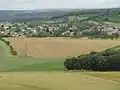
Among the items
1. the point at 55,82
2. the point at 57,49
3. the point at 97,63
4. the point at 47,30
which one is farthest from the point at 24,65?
the point at 47,30

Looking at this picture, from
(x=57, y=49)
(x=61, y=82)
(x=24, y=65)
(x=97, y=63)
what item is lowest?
(x=57, y=49)

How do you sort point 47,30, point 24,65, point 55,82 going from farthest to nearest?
point 47,30 < point 24,65 < point 55,82

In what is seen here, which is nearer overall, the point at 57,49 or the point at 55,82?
the point at 55,82

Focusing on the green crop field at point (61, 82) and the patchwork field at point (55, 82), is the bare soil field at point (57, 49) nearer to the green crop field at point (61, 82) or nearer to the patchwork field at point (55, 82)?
the green crop field at point (61, 82)

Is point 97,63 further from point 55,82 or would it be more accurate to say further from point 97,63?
point 55,82

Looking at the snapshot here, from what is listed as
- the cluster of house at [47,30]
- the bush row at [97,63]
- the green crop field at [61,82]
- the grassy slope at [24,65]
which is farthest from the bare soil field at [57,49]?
the cluster of house at [47,30]

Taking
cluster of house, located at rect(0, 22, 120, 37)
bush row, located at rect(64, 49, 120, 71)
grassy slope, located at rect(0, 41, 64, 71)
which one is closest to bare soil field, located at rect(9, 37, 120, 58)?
grassy slope, located at rect(0, 41, 64, 71)

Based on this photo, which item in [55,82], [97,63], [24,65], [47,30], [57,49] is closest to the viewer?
[55,82]

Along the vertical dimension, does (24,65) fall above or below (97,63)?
below

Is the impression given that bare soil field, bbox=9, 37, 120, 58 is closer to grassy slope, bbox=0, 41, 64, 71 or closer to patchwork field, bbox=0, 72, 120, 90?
grassy slope, bbox=0, 41, 64, 71
